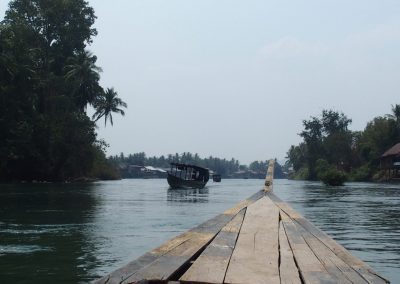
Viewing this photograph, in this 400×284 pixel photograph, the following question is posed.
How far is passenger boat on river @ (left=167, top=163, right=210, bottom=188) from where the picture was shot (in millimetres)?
49812

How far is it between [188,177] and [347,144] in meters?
56.4

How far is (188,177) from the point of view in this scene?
2126 inches

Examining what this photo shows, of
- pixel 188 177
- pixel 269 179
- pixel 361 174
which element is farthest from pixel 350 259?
pixel 361 174

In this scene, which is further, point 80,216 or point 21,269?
point 80,216

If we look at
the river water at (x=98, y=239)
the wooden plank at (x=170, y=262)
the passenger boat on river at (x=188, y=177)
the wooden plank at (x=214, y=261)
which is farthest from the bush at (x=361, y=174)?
the wooden plank at (x=170, y=262)

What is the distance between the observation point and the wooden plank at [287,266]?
430 centimetres

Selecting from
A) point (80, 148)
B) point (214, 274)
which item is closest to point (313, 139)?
point (80, 148)

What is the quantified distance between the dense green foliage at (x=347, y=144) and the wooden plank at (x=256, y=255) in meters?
67.0

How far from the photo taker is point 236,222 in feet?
29.2

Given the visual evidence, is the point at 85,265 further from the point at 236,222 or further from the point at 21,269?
the point at 236,222

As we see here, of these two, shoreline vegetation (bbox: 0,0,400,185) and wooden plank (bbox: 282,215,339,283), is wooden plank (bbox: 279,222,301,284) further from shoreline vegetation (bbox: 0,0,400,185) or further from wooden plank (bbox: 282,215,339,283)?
shoreline vegetation (bbox: 0,0,400,185)

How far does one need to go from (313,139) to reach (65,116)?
67.2 m

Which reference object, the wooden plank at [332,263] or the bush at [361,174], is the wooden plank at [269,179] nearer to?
the wooden plank at [332,263]

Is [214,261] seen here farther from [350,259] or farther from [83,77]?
[83,77]
